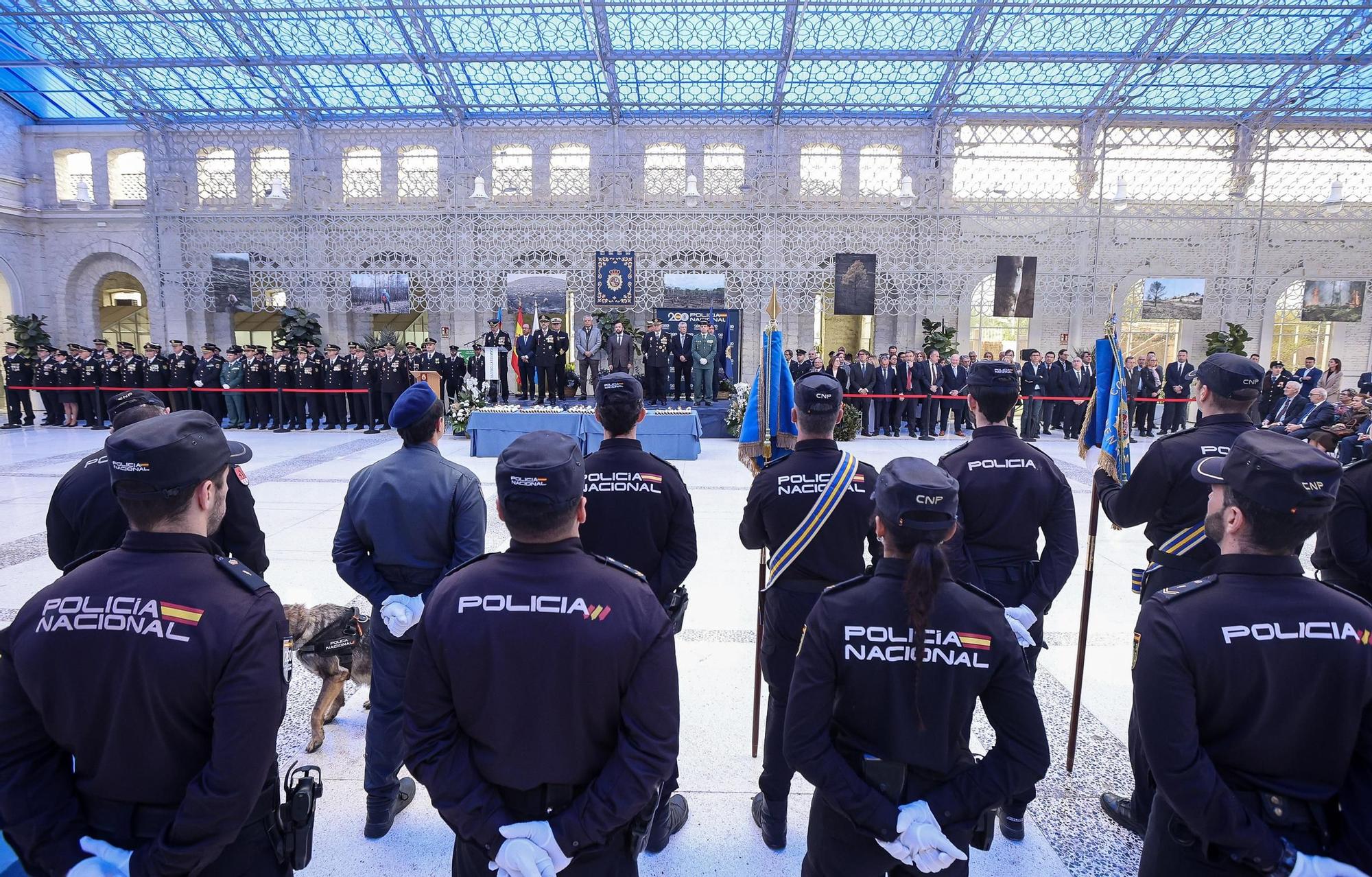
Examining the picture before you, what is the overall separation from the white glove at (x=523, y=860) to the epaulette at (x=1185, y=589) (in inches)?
58.5

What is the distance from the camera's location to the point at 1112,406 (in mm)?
3297

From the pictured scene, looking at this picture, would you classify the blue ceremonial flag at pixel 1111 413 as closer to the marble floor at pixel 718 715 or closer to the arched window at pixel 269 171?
the marble floor at pixel 718 715

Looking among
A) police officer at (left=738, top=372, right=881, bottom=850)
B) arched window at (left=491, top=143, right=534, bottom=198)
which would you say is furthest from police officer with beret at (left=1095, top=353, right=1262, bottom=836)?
arched window at (left=491, top=143, right=534, bottom=198)

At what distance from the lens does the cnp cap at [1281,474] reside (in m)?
1.52

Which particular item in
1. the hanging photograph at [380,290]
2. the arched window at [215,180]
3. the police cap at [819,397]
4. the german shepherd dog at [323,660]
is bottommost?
the german shepherd dog at [323,660]

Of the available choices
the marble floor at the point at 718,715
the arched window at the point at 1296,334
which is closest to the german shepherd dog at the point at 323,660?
the marble floor at the point at 718,715

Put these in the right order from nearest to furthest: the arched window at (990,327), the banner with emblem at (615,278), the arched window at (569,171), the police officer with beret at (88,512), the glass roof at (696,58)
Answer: the police officer with beret at (88,512) < the glass roof at (696,58) < the banner with emblem at (615,278) < the arched window at (569,171) < the arched window at (990,327)

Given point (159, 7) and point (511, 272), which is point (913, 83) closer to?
point (511, 272)

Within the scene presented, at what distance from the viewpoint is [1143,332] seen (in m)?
18.8

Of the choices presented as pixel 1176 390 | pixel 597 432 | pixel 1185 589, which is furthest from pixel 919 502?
pixel 1176 390

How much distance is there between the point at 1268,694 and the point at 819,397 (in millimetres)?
1603

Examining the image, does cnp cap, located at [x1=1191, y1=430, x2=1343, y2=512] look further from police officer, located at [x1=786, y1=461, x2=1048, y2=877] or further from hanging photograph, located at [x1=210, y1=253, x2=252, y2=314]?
hanging photograph, located at [x1=210, y1=253, x2=252, y2=314]

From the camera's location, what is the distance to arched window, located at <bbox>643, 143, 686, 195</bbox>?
694 inches

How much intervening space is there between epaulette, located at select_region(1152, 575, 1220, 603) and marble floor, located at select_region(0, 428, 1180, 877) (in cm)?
153
